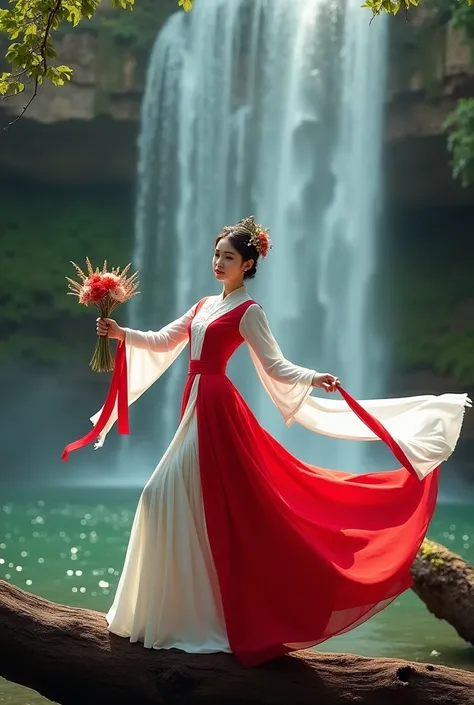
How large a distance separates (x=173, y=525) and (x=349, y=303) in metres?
17.3

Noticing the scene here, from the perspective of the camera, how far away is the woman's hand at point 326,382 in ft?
14.2

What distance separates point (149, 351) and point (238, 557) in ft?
3.92

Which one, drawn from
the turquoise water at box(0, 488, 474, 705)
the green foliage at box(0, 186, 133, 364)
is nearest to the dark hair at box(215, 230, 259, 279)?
the turquoise water at box(0, 488, 474, 705)

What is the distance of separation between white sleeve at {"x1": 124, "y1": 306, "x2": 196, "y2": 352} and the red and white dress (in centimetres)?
19

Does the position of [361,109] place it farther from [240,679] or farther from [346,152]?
[240,679]

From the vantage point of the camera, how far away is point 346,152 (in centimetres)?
2133

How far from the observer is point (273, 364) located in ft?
14.9

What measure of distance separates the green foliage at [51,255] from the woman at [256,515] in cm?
1709

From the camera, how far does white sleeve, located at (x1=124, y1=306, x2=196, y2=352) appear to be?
192 inches

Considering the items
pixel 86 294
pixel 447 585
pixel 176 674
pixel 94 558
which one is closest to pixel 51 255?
pixel 94 558

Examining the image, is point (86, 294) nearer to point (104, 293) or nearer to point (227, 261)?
point (104, 293)

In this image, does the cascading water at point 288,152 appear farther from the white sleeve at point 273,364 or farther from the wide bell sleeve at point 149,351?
the white sleeve at point 273,364

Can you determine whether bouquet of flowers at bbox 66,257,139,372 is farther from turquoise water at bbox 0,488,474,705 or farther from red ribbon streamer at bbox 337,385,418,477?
turquoise water at bbox 0,488,474,705

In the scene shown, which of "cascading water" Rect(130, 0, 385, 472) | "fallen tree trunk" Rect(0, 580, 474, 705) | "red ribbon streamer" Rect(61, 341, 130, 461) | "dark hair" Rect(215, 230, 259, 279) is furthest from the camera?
"cascading water" Rect(130, 0, 385, 472)
